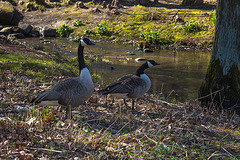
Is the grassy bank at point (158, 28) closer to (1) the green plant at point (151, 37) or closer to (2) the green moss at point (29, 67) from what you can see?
(1) the green plant at point (151, 37)

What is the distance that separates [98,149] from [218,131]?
9.45 ft

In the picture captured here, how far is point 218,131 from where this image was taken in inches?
225

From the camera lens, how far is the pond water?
39.9 ft

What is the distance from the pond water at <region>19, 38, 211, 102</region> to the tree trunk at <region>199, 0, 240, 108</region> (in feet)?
5.90

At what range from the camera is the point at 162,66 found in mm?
17016

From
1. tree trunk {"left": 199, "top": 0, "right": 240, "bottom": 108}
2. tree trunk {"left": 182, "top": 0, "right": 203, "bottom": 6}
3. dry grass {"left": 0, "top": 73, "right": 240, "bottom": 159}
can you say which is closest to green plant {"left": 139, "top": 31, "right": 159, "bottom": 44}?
tree trunk {"left": 182, "top": 0, "right": 203, "bottom": 6}

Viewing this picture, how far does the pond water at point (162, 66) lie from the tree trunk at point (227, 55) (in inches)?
70.8

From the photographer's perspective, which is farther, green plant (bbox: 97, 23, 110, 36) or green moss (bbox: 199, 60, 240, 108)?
green plant (bbox: 97, 23, 110, 36)

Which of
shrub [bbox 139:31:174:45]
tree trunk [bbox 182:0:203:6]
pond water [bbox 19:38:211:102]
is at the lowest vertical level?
pond water [bbox 19:38:211:102]

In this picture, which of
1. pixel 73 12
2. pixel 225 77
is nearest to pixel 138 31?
pixel 73 12

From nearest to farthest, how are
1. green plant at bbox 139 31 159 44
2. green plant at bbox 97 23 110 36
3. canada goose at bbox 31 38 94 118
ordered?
canada goose at bbox 31 38 94 118 < green plant at bbox 139 31 159 44 < green plant at bbox 97 23 110 36

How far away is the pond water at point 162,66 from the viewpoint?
12155 millimetres

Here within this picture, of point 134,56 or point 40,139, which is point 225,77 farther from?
point 134,56

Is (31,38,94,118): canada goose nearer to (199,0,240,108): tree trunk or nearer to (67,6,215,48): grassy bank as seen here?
(199,0,240,108): tree trunk
